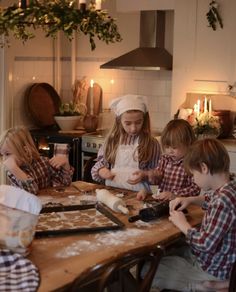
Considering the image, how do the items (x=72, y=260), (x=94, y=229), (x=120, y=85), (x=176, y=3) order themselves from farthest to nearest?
(x=120, y=85)
(x=176, y=3)
(x=94, y=229)
(x=72, y=260)

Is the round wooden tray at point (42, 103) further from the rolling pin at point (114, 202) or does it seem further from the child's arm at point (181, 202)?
the child's arm at point (181, 202)

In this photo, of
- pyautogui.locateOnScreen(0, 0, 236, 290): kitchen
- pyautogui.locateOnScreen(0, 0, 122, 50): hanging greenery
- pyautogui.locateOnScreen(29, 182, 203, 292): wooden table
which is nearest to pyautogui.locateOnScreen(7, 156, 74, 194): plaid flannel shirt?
pyautogui.locateOnScreen(29, 182, 203, 292): wooden table

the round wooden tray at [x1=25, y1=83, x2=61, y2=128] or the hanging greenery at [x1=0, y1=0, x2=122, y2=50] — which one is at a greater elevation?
the hanging greenery at [x1=0, y1=0, x2=122, y2=50]

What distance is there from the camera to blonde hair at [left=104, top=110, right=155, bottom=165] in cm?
290

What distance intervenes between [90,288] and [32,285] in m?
0.77

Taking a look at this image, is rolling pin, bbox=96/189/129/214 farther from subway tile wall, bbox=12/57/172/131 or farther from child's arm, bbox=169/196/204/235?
subway tile wall, bbox=12/57/172/131

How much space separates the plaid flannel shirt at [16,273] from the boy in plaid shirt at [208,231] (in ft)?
2.25

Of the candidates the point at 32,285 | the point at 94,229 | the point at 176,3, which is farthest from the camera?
the point at 176,3

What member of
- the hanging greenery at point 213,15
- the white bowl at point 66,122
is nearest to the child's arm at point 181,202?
the hanging greenery at point 213,15

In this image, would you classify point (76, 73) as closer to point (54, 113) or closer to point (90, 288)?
point (54, 113)

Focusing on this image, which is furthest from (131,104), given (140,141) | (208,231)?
(208,231)

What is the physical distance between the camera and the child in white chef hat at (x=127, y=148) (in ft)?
9.35

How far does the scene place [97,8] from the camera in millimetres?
2127

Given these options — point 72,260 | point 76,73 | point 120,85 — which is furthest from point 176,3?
point 72,260
